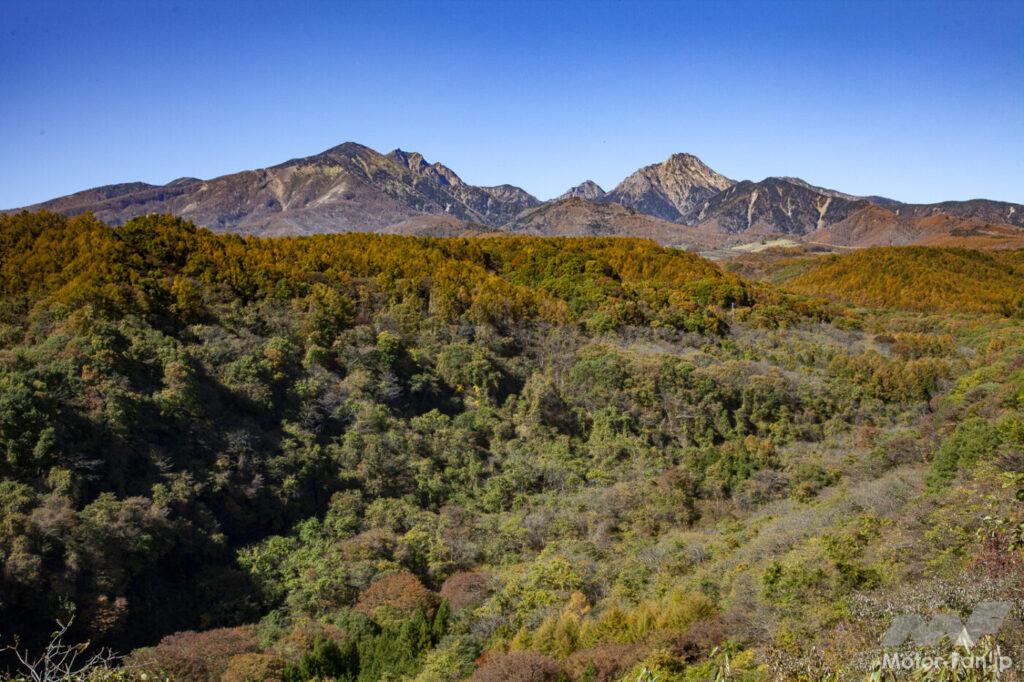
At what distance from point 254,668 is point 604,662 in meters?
6.71

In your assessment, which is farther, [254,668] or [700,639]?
[254,668]

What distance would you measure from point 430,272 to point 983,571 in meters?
26.7

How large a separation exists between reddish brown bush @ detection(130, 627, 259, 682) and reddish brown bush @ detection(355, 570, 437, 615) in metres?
2.51

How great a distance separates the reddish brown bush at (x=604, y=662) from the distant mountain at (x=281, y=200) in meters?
118

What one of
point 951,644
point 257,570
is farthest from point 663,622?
point 257,570

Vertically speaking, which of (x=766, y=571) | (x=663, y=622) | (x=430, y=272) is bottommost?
(x=663, y=622)

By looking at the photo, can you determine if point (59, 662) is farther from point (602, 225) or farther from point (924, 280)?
point (602, 225)

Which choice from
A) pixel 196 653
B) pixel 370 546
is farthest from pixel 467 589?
pixel 196 653

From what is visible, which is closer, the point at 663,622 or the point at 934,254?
the point at 663,622

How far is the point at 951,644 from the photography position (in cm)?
531

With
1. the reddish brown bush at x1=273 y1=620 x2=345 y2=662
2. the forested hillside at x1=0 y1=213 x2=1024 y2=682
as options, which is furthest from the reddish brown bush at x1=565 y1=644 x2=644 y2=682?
the reddish brown bush at x1=273 y1=620 x2=345 y2=662

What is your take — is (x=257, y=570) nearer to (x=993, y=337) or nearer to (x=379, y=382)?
(x=379, y=382)

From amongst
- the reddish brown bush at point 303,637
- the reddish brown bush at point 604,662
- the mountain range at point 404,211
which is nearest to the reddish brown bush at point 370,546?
the reddish brown bush at point 303,637

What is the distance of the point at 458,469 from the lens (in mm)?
22297
